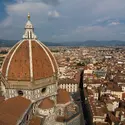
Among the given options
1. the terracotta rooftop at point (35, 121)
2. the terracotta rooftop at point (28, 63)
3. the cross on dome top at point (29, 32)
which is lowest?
the terracotta rooftop at point (35, 121)

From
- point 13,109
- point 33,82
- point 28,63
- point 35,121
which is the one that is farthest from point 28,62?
point 35,121

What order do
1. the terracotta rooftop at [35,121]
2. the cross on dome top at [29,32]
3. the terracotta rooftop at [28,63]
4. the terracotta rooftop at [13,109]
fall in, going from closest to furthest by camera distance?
the terracotta rooftop at [13,109]
the terracotta rooftop at [35,121]
the terracotta rooftop at [28,63]
the cross on dome top at [29,32]

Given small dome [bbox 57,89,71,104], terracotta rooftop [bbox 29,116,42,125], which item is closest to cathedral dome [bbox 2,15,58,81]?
small dome [bbox 57,89,71,104]

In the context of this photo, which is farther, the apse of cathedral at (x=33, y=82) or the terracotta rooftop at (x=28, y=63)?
the terracotta rooftop at (x=28, y=63)

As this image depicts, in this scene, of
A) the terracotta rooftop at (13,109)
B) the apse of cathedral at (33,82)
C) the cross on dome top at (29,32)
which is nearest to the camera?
the terracotta rooftop at (13,109)

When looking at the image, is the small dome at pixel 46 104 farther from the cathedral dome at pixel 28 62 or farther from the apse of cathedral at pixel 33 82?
the cathedral dome at pixel 28 62

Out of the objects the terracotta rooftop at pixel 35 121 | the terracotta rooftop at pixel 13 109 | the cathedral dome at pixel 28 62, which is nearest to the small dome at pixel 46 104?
the terracotta rooftop at pixel 35 121

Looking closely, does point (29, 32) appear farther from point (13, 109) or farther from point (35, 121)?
point (35, 121)

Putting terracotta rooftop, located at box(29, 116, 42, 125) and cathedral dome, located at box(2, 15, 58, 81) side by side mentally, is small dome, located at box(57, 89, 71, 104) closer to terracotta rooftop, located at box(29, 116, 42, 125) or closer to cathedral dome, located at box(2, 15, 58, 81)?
cathedral dome, located at box(2, 15, 58, 81)
